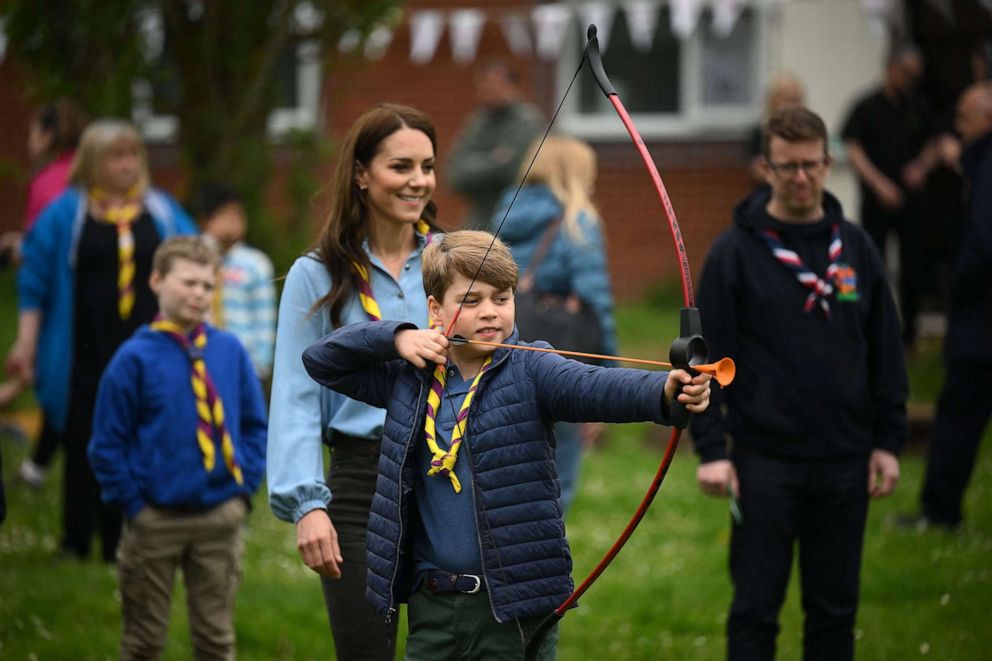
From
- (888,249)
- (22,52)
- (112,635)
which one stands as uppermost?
(22,52)

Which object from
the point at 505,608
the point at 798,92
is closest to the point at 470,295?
the point at 505,608

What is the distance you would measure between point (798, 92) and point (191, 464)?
574cm

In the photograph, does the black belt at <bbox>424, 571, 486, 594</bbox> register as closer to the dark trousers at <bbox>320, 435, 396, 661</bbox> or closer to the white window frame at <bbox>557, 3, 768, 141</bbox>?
the dark trousers at <bbox>320, 435, 396, 661</bbox>

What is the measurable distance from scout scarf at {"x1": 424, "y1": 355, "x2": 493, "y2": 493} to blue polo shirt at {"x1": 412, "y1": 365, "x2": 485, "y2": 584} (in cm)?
1

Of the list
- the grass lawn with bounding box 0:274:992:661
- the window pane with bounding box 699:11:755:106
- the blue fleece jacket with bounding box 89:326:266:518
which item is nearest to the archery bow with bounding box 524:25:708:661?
the blue fleece jacket with bounding box 89:326:266:518

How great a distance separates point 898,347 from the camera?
4391 mm

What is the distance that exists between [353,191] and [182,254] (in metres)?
1.13

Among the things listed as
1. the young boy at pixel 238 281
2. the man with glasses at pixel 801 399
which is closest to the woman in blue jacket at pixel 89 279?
the young boy at pixel 238 281

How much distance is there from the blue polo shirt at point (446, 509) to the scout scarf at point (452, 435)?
0.6 inches

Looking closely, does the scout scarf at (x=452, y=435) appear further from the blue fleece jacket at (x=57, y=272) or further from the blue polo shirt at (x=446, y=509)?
the blue fleece jacket at (x=57, y=272)

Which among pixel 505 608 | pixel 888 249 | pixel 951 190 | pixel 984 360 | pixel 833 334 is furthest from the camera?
pixel 888 249

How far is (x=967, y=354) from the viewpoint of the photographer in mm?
6395

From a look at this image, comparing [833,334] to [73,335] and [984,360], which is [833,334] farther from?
[73,335]

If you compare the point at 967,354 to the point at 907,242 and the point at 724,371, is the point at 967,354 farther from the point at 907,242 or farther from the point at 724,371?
the point at 907,242
